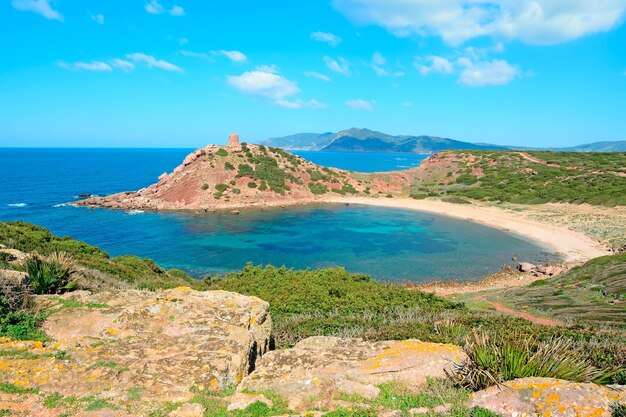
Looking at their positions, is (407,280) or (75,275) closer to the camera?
(75,275)

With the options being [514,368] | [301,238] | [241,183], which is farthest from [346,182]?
[514,368]

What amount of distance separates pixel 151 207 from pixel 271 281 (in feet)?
165

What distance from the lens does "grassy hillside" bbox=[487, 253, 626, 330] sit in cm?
1523

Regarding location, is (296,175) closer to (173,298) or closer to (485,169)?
(485,169)

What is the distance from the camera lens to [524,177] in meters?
78.1

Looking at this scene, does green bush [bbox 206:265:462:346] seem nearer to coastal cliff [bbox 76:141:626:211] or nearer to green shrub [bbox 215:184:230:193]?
coastal cliff [bbox 76:141:626:211]

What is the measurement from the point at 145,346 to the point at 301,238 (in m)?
37.1

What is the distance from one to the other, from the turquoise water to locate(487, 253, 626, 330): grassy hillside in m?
8.55

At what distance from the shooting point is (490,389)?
225 inches

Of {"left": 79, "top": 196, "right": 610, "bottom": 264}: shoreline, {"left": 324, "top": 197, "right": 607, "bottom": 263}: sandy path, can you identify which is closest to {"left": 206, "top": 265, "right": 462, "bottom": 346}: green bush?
{"left": 79, "top": 196, "right": 610, "bottom": 264}: shoreline

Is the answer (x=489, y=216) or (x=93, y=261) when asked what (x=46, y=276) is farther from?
(x=489, y=216)

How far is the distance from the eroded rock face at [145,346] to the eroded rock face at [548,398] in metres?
4.58

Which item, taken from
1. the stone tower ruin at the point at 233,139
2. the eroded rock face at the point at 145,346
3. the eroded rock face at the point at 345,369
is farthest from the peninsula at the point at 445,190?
the eroded rock face at the point at 145,346

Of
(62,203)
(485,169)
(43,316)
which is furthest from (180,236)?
(485,169)
